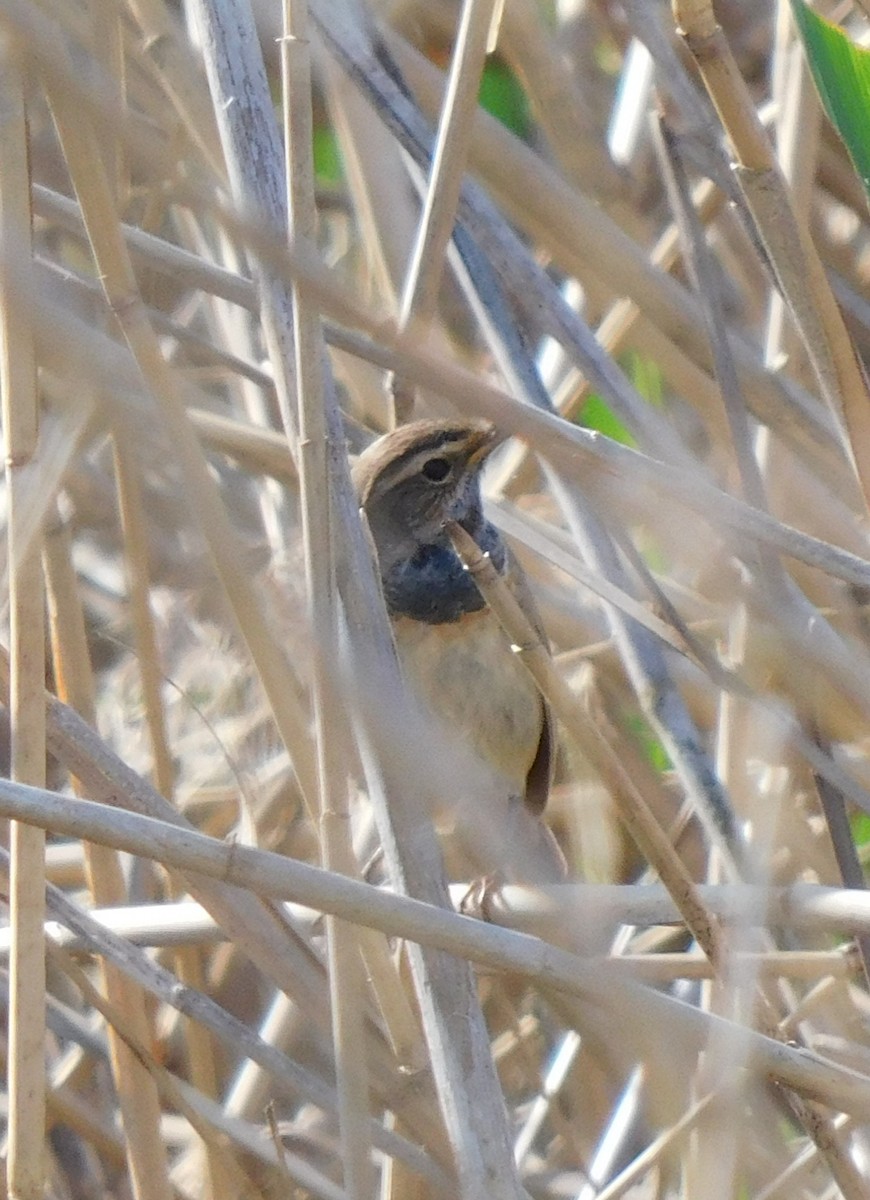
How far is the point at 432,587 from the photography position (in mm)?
Result: 3109

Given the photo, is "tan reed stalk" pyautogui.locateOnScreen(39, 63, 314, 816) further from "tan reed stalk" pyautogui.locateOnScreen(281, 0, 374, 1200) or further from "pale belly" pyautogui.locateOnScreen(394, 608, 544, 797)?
"pale belly" pyautogui.locateOnScreen(394, 608, 544, 797)

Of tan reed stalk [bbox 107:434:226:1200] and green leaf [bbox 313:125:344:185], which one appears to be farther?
green leaf [bbox 313:125:344:185]

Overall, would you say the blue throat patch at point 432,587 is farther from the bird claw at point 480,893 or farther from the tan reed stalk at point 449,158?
the tan reed stalk at point 449,158

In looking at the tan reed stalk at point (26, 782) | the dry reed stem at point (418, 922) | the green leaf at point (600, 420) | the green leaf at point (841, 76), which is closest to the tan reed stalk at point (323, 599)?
the dry reed stem at point (418, 922)

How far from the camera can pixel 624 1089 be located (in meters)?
3.21

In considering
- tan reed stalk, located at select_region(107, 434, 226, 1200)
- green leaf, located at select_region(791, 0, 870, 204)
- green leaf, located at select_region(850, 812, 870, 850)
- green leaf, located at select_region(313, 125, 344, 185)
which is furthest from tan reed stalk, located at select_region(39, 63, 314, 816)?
green leaf, located at select_region(313, 125, 344, 185)

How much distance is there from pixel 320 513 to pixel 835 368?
2.27 ft

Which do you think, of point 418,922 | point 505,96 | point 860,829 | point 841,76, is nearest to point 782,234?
point 841,76

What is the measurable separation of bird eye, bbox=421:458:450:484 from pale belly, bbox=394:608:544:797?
1.02 feet

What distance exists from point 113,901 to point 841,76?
1.69 metres

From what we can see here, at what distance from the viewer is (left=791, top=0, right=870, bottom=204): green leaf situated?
1.72m

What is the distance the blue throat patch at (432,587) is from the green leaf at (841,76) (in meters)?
1.38

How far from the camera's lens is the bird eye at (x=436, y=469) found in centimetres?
290

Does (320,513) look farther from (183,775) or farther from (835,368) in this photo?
(183,775)
